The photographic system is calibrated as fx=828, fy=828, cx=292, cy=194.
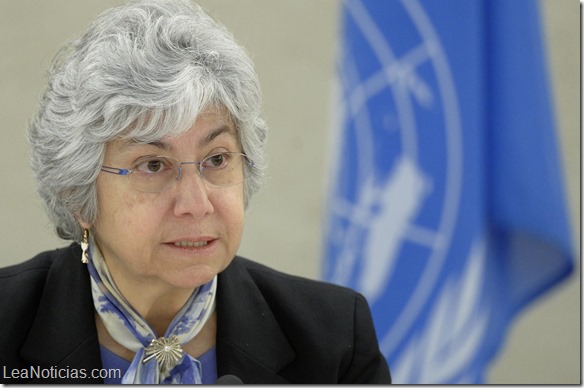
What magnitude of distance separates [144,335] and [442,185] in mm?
1539

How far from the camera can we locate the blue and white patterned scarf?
6.69ft

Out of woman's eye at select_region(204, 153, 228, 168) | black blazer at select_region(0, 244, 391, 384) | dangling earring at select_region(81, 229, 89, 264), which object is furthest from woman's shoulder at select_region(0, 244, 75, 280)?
woman's eye at select_region(204, 153, 228, 168)

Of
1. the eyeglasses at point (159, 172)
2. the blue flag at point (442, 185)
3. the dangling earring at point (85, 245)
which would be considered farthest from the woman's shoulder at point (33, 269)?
the blue flag at point (442, 185)

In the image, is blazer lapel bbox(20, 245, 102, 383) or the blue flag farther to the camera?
the blue flag

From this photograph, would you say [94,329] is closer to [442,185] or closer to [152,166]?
[152,166]

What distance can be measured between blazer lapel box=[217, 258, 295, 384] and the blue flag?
93cm

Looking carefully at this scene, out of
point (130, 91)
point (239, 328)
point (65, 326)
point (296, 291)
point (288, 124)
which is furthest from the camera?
point (288, 124)

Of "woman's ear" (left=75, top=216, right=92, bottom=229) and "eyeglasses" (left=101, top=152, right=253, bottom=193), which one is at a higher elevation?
"eyeglasses" (left=101, top=152, right=253, bottom=193)

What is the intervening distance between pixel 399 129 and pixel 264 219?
1.18 metres

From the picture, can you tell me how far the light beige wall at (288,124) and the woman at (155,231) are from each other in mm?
1621

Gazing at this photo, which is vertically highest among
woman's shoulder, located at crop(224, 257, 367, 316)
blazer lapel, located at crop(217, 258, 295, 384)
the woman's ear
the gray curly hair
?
the gray curly hair

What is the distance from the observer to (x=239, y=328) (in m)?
2.20

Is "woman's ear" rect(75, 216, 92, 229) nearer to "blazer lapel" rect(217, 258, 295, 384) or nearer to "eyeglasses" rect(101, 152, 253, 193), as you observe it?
"eyeglasses" rect(101, 152, 253, 193)

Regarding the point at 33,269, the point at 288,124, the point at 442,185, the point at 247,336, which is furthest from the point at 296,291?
the point at 288,124
